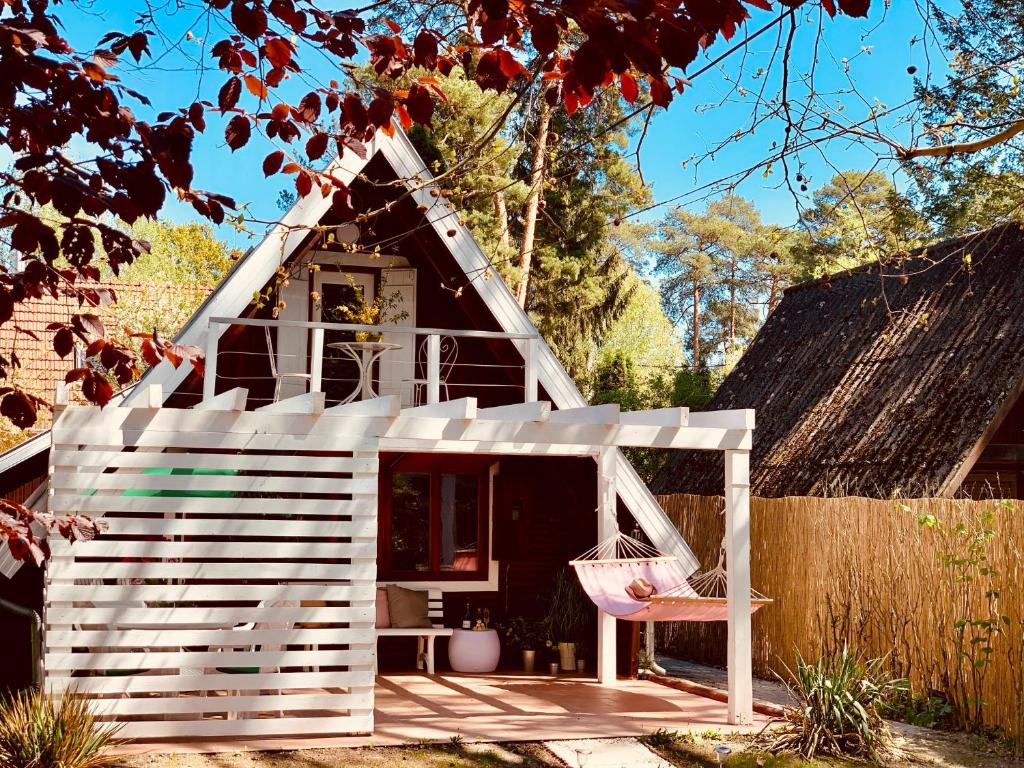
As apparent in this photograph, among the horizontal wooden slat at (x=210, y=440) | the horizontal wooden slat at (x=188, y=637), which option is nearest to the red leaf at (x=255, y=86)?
the horizontal wooden slat at (x=210, y=440)

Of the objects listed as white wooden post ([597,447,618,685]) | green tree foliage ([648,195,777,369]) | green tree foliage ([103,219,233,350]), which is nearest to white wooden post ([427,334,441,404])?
white wooden post ([597,447,618,685])

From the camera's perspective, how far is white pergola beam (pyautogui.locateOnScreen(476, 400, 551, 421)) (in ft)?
27.4

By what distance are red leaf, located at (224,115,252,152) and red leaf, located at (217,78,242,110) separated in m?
0.05

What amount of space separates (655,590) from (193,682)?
4.01 metres

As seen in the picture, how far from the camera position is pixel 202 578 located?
26.2 ft

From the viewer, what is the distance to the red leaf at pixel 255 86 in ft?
12.7

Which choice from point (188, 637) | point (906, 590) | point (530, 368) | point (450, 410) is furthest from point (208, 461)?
point (906, 590)

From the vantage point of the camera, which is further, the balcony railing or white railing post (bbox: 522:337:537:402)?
white railing post (bbox: 522:337:537:402)

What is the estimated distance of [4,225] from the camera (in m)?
3.16

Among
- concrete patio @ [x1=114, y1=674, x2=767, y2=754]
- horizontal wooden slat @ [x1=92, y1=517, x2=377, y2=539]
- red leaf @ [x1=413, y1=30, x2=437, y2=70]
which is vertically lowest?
concrete patio @ [x1=114, y1=674, x2=767, y2=754]

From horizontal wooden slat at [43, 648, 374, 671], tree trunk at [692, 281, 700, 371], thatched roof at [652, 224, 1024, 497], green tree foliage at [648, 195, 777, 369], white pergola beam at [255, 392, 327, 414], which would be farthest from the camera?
tree trunk at [692, 281, 700, 371]

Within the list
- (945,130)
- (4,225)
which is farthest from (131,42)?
(945,130)

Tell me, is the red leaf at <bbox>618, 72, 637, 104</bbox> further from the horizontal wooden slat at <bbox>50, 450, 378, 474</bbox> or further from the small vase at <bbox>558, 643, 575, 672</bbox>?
the small vase at <bbox>558, 643, 575, 672</bbox>

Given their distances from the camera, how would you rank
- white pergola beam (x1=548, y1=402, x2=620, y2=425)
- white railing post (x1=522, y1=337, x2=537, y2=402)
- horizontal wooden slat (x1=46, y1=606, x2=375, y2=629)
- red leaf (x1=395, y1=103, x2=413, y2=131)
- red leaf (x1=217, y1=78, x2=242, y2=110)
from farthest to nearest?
white railing post (x1=522, y1=337, x2=537, y2=402), white pergola beam (x1=548, y1=402, x2=620, y2=425), horizontal wooden slat (x1=46, y1=606, x2=375, y2=629), red leaf (x1=395, y1=103, x2=413, y2=131), red leaf (x1=217, y1=78, x2=242, y2=110)
